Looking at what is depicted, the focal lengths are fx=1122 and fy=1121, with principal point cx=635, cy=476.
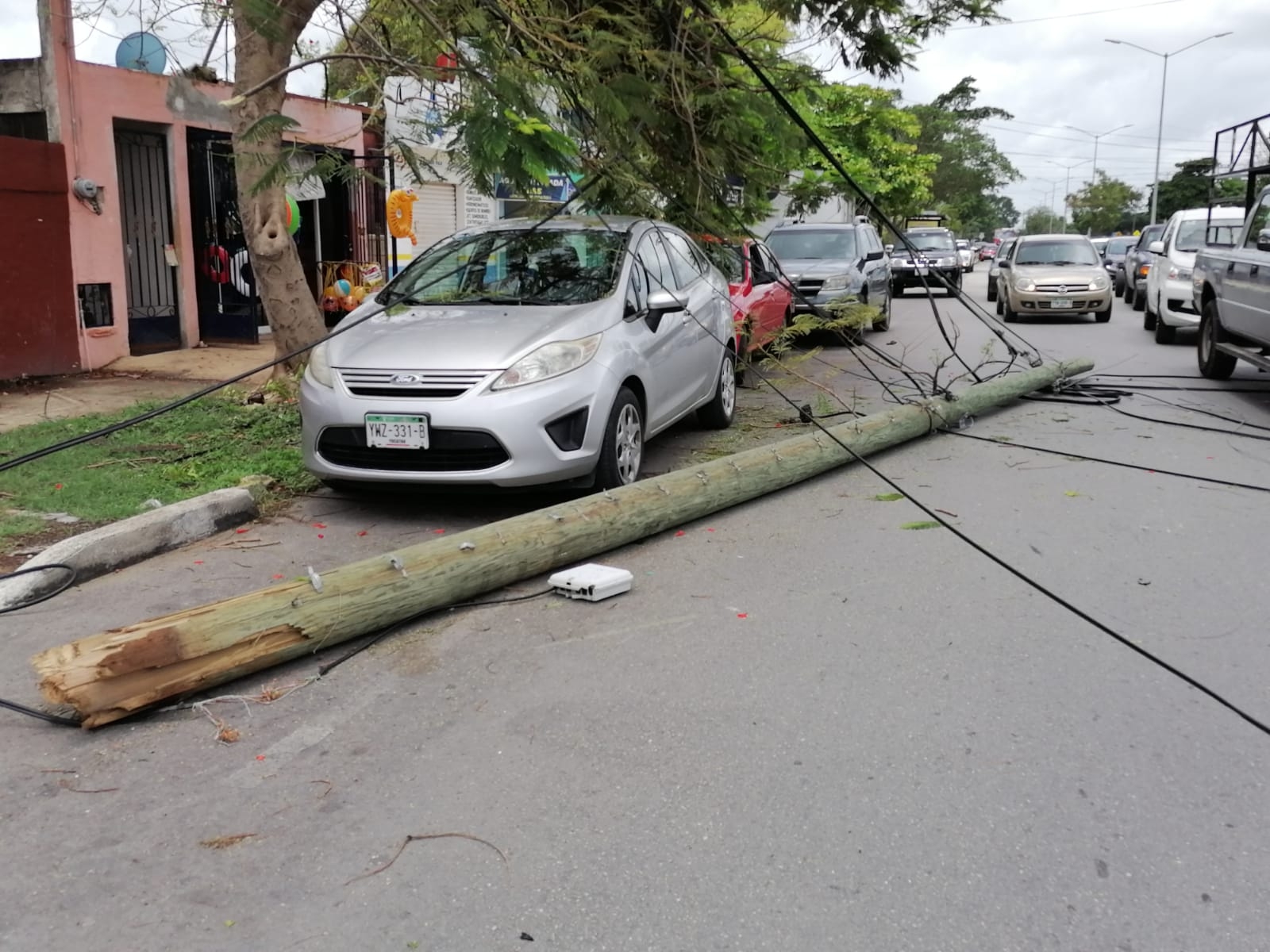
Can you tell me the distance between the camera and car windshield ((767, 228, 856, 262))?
17562 mm

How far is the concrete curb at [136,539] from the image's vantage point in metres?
5.23

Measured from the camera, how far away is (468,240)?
26.1 ft

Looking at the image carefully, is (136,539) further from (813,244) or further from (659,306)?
(813,244)

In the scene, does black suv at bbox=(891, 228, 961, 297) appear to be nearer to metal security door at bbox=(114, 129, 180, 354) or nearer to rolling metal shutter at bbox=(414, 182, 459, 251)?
Result: rolling metal shutter at bbox=(414, 182, 459, 251)

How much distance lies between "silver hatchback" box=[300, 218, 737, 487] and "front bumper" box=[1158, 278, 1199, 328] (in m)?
10.7

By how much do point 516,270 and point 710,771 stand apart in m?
4.72

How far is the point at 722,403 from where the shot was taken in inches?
373

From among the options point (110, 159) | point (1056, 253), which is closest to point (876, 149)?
point (1056, 253)

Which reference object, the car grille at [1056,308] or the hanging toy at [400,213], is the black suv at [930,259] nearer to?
the car grille at [1056,308]

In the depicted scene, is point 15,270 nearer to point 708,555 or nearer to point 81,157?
point 81,157

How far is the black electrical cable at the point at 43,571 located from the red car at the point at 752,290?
5.39m

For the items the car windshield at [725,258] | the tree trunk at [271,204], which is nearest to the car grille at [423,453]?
the tree trunk at [271,204]

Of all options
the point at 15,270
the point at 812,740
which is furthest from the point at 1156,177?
the point at 812,740

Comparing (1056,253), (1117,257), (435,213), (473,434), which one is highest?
(435,213)
